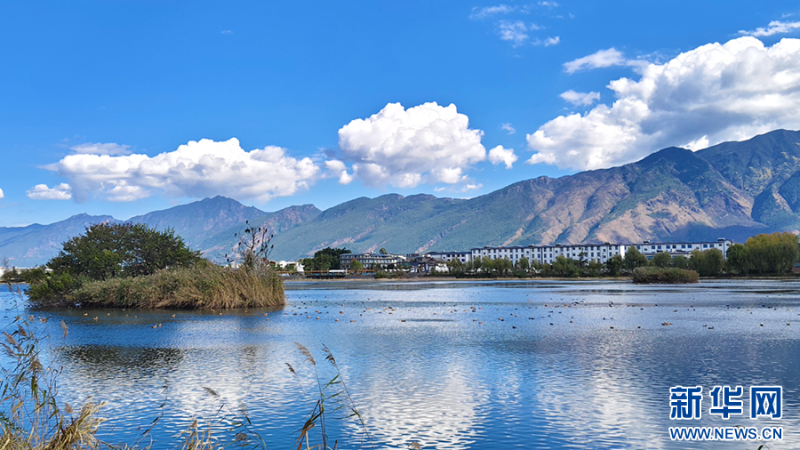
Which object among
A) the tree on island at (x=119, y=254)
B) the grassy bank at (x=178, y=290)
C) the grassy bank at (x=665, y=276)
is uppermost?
the tree on island at (x=119, y=254)

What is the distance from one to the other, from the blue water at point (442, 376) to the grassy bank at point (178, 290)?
33.3ft

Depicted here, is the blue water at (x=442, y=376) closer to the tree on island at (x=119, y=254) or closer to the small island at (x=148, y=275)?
Answer: the small island at (x=148, y=275)

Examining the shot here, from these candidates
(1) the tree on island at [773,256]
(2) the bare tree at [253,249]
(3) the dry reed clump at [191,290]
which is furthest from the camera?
(1) the tree on island at [773,256]

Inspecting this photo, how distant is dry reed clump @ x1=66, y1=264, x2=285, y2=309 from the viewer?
41.5 metres

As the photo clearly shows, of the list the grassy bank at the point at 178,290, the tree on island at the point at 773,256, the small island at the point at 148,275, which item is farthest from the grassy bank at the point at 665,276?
the grassy bank at the point at 178,290

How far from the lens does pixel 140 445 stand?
10086 millimetres

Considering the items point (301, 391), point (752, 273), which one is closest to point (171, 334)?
point (301, 391)

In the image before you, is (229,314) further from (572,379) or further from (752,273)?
(752,273)

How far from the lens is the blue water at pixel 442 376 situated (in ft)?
35.9

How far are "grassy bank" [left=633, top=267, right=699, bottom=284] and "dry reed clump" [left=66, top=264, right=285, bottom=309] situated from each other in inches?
2940

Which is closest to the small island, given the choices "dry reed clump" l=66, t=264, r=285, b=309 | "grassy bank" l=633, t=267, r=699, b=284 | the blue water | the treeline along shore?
"dry reed clump" l=66, t=264, r=285, b=309

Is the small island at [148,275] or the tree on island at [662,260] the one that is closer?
the small island at [148,275]

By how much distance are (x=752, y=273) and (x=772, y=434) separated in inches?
5287

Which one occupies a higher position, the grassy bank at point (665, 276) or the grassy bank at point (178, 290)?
the grassy bank at point (178, 290)
